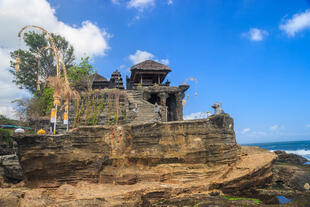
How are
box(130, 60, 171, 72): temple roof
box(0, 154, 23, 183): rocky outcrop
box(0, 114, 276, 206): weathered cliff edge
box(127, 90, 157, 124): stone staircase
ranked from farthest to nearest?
box(130, 60, 171, 72): temple roof → box(127, 90, 157, 124): stone staircase → box(0, 154, 23, 183): rocky outcrop → box(0, 114, 276, 206): weathered cliff edge

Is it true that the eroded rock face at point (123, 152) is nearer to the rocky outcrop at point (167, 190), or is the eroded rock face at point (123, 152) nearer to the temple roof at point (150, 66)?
the rocky outcrop at point (167, 190)

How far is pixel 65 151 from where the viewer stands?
962 centimetres

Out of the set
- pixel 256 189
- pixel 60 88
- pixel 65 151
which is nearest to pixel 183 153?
pixel 256 189

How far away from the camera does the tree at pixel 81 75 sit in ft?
60.3

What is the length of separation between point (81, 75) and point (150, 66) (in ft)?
24.8

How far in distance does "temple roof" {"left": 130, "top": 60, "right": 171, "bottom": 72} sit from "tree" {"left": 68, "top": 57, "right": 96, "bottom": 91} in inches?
189

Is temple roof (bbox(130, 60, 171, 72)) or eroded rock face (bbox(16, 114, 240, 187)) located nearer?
eroded rock face (bbox(16, 114, 240, 187))

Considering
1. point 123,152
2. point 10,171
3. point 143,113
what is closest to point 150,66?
point 143,113

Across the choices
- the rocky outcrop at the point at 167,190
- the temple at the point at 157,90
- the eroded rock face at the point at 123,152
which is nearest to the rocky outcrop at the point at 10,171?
the eroded rock face at the point at 123,152

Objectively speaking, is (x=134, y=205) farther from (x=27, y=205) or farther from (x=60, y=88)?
(x=60, y=88)

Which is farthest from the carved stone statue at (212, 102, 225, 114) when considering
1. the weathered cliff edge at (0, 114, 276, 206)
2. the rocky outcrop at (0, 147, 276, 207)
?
the rocky outcrop at (0, 147, 276, 207)

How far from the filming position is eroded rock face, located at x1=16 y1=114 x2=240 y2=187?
30.5 ft

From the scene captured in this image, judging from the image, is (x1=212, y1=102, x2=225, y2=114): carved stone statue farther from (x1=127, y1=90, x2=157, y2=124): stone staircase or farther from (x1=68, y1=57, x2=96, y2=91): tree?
(x1=68, y1=57, x2=96, y2=91): tree

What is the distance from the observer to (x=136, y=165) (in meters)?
10.3
